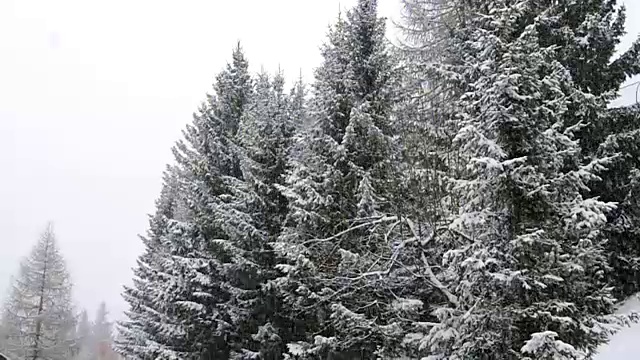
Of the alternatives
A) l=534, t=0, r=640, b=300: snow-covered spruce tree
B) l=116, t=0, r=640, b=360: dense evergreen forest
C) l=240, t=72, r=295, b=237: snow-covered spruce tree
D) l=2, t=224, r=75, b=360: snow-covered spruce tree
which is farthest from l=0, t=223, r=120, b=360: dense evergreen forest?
l=534, t=0, r=640, b=300: snow-covered spruce tree

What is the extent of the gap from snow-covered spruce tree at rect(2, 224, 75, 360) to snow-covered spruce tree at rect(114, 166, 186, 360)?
1162 cm

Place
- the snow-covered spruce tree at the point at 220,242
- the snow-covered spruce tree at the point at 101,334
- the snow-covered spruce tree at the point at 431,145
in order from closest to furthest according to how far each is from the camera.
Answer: the snow-covered spruce tree at the point at 431,145 < the snow-covered spruce tree at the point at 220,242 < the snow-covered spruce tree at the point at 101,334

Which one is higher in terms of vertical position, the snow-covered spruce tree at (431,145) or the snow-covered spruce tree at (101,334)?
the snow-covered spruce tree at (431,145)

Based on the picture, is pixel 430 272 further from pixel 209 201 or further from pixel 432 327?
pixel 209 201

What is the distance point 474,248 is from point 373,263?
2338 mm

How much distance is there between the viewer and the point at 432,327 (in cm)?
852

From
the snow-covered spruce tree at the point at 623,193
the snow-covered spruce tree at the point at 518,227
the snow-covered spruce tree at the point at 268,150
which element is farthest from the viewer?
the snow-covered spruce tree at the point at 268,150

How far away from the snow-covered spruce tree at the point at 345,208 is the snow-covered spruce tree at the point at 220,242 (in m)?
1.11

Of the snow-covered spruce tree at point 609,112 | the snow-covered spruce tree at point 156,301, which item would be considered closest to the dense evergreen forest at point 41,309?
the snow-covered spruce tree at point 156,301

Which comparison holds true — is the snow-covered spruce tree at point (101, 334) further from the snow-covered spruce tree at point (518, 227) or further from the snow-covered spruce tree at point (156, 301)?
the snow-covered spruce tree at point (518, 227)

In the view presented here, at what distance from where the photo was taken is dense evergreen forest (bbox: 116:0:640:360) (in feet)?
24.3

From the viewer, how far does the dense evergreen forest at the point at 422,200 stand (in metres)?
7.40

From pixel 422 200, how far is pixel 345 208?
192 centimetres

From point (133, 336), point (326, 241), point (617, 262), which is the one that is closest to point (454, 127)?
point (326, 241)
